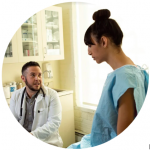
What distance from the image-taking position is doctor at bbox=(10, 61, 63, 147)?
1186 mm

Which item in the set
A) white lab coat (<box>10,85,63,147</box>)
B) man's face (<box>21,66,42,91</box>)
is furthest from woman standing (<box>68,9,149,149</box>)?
man's face (<box>21,66,42,91</box>)

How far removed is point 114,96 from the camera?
650 millimetres

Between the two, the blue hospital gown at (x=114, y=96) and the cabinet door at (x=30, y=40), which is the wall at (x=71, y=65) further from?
the blue hospital gown at (x=114, y=96)

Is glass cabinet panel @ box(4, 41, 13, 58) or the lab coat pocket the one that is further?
glass cabinet panel @ box(4, 41, 13, 58)

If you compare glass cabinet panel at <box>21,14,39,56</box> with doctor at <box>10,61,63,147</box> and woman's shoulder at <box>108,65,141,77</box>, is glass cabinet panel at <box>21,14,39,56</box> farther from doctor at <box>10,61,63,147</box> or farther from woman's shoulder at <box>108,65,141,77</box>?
woman's shoulder at <box>108,65,141,77</box>

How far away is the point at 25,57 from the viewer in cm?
161

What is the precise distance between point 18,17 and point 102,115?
557 millimetres

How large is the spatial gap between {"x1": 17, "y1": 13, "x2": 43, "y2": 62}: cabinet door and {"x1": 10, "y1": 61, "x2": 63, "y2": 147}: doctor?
0.41 m

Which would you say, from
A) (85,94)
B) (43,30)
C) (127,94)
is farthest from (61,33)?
(127,94)

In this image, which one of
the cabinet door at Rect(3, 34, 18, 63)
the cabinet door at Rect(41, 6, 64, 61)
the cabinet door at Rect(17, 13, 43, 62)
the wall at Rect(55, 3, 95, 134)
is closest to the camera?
A: the cabinet door at Rect(3, 34, 18, 63)

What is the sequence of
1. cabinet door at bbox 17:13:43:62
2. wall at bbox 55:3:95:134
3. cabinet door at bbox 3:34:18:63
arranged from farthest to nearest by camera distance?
wall at bbox 55:3:95:134
cabinet door at bbox 17:13:43:62
cabinet door at bbox 3:34:18:63

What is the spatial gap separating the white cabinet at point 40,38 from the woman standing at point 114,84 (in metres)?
1.00

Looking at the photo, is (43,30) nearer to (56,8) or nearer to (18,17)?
(56,8)

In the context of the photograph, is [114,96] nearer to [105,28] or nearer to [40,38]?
[105,28]
